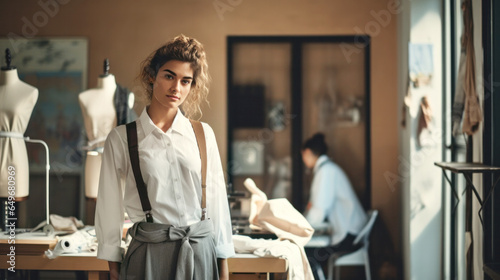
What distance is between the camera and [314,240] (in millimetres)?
4605

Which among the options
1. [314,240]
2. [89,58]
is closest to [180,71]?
[314,240]

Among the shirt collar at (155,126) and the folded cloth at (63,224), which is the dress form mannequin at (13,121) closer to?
the folded cloth at (63,224)

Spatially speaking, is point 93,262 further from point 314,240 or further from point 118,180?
point 314,240

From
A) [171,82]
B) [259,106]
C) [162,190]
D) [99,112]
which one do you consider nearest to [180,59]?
[171,82]

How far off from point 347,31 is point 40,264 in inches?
137

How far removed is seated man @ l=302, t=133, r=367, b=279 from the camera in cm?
451

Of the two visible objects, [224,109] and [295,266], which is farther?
[224,109]

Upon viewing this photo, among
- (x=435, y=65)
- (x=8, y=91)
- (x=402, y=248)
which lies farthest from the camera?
(x=402, y=248)

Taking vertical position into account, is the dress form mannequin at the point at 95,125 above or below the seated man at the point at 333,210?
above

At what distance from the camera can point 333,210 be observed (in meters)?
4.63

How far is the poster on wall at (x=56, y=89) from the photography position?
203 inches

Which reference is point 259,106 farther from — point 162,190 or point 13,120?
point 162,190

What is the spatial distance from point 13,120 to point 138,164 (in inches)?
72.1

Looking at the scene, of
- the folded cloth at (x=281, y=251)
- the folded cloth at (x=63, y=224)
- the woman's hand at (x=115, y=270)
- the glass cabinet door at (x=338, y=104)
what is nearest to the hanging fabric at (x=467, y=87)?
the folded cloth at (x=281, y=251)
